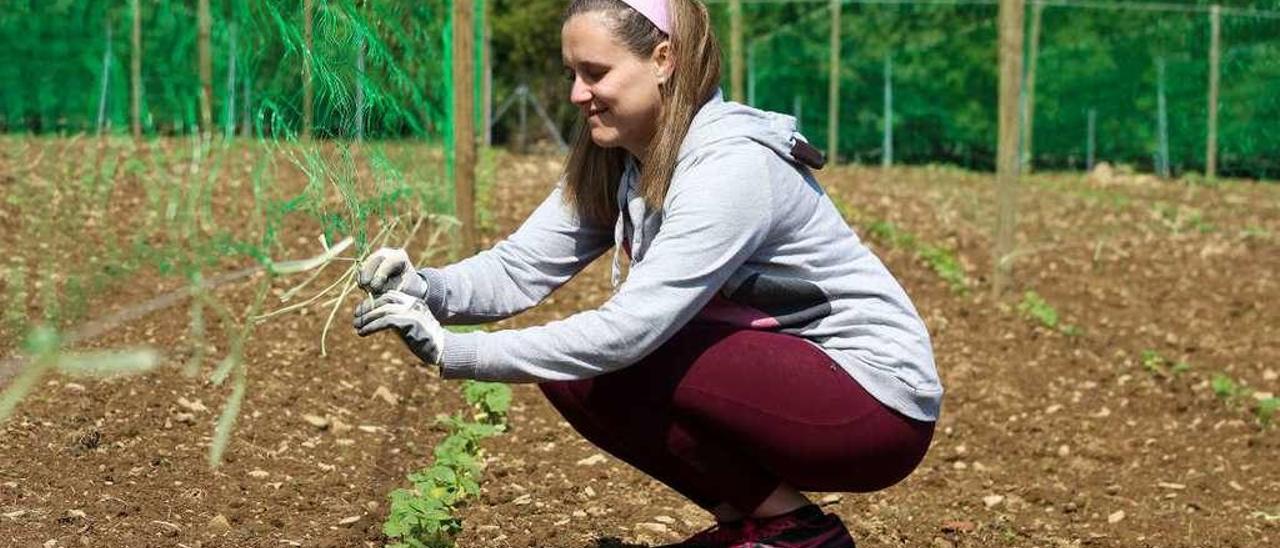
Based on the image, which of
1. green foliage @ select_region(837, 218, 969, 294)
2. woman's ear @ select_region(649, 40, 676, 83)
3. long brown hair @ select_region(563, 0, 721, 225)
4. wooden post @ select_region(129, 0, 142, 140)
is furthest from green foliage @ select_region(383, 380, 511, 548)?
wooden post @ select_region(129, 0, 142, 140)

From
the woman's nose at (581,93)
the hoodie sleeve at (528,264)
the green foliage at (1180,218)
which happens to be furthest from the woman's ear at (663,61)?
the green foliage at (1180,218)

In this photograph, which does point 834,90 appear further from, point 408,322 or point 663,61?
point 408,322

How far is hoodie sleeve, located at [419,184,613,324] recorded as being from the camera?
3.03 meters

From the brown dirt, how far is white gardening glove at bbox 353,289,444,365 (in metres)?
1.03

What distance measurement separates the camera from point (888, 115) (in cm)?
1603

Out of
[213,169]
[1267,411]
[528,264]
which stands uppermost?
[528,264]

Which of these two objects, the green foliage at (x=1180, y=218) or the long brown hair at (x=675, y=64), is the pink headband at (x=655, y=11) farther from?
the green foliage at (x=1180, y=218)

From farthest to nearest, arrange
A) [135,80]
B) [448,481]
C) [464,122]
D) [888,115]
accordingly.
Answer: [888,115], [135,80], [464,122], [448,481]

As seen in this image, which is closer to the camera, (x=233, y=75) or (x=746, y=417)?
(x=746, y=417)

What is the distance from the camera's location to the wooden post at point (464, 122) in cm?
653

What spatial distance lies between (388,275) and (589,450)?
6.08 feet

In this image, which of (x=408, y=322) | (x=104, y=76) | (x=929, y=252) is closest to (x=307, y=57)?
(x=408, y=322)

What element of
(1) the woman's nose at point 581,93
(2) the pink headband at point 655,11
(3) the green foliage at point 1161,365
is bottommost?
(3) the green foliage at point 1161,365

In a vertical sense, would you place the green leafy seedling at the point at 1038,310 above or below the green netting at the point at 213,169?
below
